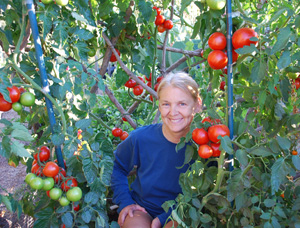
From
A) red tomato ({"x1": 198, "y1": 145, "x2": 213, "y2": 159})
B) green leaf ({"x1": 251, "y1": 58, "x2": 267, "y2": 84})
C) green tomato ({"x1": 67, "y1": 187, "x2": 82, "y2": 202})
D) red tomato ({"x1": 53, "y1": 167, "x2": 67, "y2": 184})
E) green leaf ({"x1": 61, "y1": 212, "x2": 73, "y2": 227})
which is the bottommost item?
green leaf ({"x1": 61, "y1": 212, "x2": 73, "y2": 227})

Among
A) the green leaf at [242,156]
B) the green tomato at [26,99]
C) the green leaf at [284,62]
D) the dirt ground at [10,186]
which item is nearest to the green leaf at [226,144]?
the green leaf at [242,156]

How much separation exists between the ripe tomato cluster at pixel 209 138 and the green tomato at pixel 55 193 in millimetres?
480

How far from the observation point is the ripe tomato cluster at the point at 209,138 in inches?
36.3

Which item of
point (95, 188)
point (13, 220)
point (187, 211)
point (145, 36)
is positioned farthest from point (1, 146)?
point (13, 220)

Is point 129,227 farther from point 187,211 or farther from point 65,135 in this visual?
point 65,135

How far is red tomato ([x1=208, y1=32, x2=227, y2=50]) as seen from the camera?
0.91 meters

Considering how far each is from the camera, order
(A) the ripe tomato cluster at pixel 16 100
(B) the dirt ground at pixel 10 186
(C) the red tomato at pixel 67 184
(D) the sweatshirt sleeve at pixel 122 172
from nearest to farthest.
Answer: (A) the ripe tomato cluster at pixel 16 100
(C) the red tomato at pixel 67 184
(D) the sweatshirt sleeve at pixel 122 172
(B) the dirt ground at pixel 10 186

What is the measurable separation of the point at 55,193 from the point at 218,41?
714 mm

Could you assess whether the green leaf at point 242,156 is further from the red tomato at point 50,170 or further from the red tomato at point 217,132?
the red tomato at point 50,170

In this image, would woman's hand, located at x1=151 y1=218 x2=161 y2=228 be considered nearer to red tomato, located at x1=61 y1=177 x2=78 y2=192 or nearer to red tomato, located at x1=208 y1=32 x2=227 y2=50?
red tomato, located at x1=61 y1=177 x2=78 y2=192

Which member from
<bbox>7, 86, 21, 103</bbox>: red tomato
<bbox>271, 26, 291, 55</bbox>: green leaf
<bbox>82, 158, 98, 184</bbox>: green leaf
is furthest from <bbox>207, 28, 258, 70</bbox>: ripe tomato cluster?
<bbox>7, 86, 21, 103</bbox>: red tomato

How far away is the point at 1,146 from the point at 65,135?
0.19 metres

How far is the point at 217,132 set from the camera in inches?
36.1

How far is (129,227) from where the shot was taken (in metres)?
1.30
